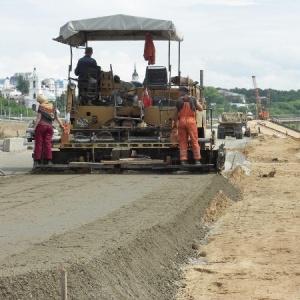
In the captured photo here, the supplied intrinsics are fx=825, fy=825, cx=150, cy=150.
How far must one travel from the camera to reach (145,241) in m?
8.57

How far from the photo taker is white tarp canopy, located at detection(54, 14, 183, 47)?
18984mm

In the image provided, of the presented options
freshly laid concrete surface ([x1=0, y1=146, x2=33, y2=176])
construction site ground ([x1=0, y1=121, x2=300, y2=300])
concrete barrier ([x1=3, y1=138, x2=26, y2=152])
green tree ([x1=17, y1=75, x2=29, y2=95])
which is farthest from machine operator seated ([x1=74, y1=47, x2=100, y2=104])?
green tree ([x1=17, y1=75, x2=29, y2=95])

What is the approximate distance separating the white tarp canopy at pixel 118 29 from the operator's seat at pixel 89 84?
2.94 feet

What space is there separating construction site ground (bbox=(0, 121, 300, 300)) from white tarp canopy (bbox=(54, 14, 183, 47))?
4.79 meters

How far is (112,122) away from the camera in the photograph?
62.5ft

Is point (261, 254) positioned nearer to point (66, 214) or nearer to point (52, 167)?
point (66, 214)

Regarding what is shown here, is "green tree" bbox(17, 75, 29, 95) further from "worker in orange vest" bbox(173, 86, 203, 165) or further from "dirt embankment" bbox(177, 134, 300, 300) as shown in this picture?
"dirt embankment" bbox(177, 134, 300, 300)

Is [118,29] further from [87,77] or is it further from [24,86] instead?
[24,86]

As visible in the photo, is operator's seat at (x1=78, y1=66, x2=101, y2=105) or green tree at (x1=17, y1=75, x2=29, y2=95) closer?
operator's seat at (x1=78, y1=66, x2=101, y2=105)

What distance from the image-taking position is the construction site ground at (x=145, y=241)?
266 inches

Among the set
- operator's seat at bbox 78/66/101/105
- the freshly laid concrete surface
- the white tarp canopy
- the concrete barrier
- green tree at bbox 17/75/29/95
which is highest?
green tree at bbox 17/75/29/95

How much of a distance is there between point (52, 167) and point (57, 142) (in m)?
0.80

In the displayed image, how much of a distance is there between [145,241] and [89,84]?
11.3 meters

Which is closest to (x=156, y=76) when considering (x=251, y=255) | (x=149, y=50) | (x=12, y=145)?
(x=149, y=50)
